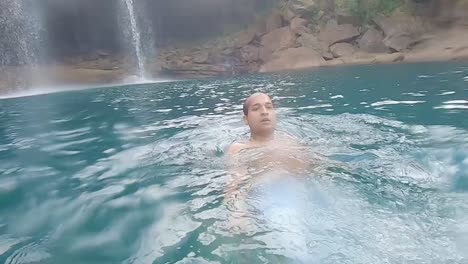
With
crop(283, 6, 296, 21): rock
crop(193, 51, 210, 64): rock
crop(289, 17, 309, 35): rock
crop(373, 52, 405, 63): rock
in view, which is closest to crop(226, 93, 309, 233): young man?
crop(373, 52, 405, 63): rock

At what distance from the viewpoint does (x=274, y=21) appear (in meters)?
21.6

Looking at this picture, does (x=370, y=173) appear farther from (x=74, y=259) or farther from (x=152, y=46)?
(x=152, y=46)

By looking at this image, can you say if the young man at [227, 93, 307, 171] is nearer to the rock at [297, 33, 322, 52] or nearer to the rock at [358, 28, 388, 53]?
the rock at [358, 28, 388, 53]

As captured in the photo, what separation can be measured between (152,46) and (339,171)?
2096cm

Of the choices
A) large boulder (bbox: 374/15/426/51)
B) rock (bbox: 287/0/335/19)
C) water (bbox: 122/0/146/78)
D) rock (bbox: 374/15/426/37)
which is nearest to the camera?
large boulder (bbox: 374/15/426/51)

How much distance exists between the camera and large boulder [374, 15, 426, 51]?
17.7m

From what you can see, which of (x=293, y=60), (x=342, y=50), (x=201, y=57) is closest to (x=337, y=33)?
(x=342, y=50)

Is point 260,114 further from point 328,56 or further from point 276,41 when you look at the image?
point 276,41

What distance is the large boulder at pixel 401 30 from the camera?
17703mm

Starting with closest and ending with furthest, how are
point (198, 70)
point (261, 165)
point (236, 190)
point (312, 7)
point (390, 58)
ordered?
point (236, 190)
point (261, 165)
point (390, 58)
point (198, 70)
point (312, 7)

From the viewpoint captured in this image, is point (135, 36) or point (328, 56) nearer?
point (328, 56)

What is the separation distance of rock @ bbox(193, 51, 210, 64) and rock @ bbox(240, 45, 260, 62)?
170 cm

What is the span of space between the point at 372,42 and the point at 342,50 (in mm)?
1248

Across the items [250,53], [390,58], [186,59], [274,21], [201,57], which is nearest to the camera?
[390,58]
